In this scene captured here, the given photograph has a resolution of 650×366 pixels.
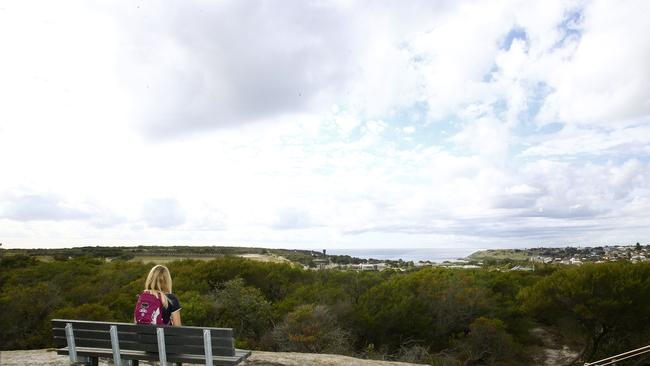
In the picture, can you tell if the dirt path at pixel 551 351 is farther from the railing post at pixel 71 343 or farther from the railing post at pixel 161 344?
the railing post at pixel 71 343

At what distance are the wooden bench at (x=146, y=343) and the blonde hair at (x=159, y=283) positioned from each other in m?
0.39

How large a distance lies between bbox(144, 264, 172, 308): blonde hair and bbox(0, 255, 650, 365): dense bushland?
7.89 m

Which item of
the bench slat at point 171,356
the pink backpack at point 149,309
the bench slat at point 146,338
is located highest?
the pink backpack at point 149,309

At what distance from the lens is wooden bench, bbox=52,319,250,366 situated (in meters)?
5.00

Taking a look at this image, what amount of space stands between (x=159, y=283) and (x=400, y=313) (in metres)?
14.0

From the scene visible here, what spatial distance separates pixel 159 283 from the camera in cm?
523

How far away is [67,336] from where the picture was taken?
567 cm

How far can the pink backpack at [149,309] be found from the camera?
17.3ft

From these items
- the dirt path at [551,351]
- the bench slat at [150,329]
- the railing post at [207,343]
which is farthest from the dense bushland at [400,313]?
Answer: the railing post at [207,343]

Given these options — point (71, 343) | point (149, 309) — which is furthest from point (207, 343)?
point (71, 343)

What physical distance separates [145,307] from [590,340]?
63.8 feet

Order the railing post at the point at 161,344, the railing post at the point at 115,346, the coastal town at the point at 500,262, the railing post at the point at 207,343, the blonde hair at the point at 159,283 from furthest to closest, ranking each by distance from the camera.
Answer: the coastal town at the point at 500,262, the railing post at the point at 115,346, the blonde hair at the point at 159,283, the railing post at the point at 161,344, the railing post at the point at 207,343

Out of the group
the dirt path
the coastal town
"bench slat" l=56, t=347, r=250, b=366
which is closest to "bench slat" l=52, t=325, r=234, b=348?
"bench slat" l=56, t=347, r=250, b=366

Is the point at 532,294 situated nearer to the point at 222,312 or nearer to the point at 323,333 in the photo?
the point at 323,333
